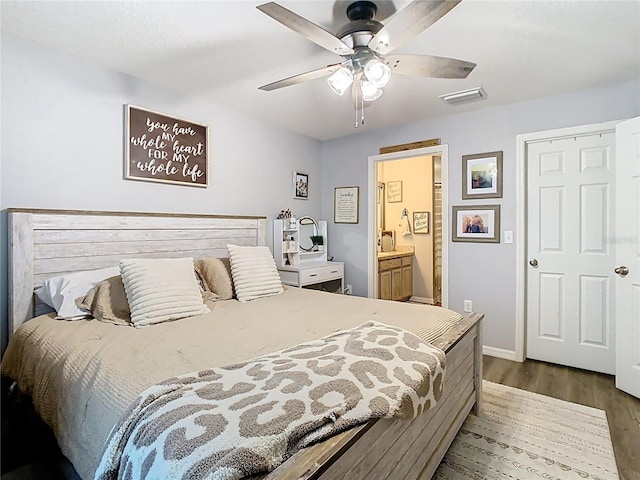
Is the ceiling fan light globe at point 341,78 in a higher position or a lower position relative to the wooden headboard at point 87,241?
higher

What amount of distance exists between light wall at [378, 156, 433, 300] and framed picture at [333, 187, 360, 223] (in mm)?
1498

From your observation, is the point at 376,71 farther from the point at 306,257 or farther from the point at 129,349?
the point at 306,257

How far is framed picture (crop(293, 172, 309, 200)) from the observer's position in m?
4.04

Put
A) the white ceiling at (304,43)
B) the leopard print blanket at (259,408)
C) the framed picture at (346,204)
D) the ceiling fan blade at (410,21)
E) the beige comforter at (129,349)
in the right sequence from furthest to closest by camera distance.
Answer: the framed picture at (346,204)
the white ceiling at (304,43)
the ceiling fan blade at (410,21)
the beige comforter at (129,349)
the leopard print blanket at (259,408)

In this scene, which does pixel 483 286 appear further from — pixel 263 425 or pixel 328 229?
pixel 263 425

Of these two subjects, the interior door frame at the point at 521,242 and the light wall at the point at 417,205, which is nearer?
the interior door frame at the point at 521,242

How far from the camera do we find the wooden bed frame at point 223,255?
0.92 m

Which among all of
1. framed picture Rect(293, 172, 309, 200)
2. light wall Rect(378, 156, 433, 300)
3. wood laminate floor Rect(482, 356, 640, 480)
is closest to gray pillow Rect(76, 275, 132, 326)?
framed picture Rect(293, 172, 309, 200)

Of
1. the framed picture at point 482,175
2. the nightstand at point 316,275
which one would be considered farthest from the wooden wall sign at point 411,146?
the nightstand at point 316,275

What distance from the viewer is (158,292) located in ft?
6.52

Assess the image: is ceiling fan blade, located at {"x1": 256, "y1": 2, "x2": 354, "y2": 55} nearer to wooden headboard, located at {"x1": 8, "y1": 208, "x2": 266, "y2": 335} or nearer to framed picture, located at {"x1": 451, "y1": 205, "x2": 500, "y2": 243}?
wooden headboard, located at {"x1": 8, "y1": 208, "x2": 266, "y2": 335}

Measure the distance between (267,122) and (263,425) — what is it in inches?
131

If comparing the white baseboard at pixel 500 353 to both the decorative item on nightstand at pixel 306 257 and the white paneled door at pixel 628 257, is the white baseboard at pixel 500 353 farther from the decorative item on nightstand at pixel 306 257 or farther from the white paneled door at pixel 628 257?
the decorative item on nightstand at pixel 306 257

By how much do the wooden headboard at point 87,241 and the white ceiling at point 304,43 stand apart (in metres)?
1.06
